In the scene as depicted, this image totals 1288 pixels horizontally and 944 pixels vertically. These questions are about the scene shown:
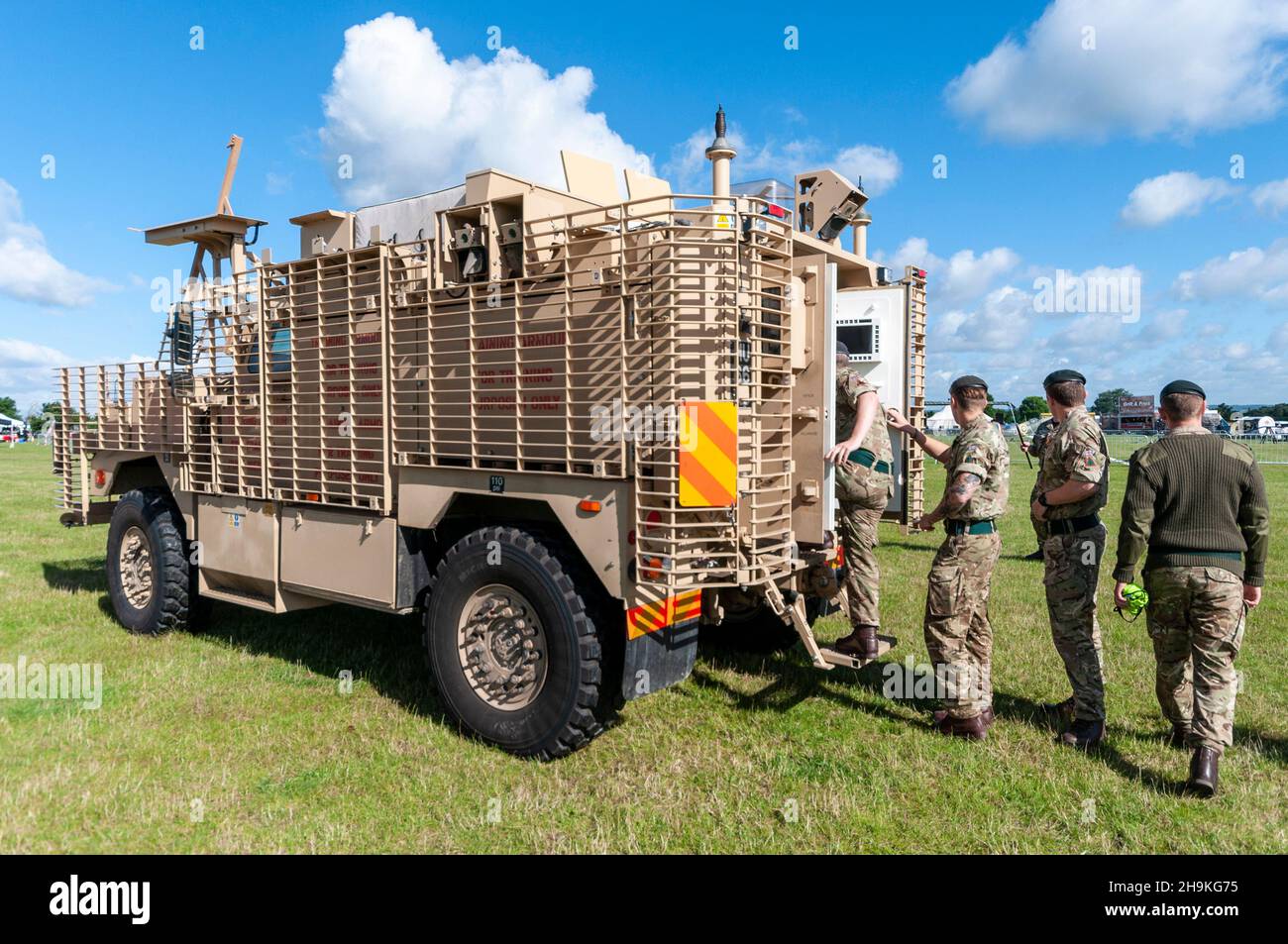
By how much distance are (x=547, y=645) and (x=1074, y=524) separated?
10.2 feet

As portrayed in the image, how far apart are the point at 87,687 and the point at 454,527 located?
277 cm

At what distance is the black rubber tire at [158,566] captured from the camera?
6902 mm

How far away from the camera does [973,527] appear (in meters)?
5.09

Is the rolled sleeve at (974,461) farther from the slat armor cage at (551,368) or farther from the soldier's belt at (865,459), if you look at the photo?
the slat armor cage at (551,368)

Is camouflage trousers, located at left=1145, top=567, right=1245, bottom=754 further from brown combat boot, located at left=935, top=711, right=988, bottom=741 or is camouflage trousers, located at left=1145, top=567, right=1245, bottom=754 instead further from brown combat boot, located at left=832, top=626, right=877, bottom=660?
brown combat boot, located at left=832, top=626, right=877, bottom=660

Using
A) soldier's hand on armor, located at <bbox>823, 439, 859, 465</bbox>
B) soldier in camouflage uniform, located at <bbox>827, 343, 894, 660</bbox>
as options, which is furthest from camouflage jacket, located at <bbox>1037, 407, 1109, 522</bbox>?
soldier's hand on armor, located at <bbox>823, 439, 859, 465</bbox>

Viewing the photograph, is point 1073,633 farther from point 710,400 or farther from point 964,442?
point 710,400

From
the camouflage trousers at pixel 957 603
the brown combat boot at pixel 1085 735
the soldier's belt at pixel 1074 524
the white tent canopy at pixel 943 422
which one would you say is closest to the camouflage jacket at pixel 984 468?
the camouflage trousers at pixel 957 603

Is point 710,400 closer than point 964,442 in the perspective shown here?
Yes

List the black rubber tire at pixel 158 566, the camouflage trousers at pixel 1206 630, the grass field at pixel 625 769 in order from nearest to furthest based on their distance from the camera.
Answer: the grass field at pixel 625 769 → the camouflage trousers at pixel 1206 630 → the black rubber tire at pixel 158 566

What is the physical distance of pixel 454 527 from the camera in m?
5.46

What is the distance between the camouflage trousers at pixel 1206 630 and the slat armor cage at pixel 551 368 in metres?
2.00

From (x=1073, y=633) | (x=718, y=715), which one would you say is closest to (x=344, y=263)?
(x=718, y=715)

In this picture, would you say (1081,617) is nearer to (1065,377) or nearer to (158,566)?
(1065,377)
